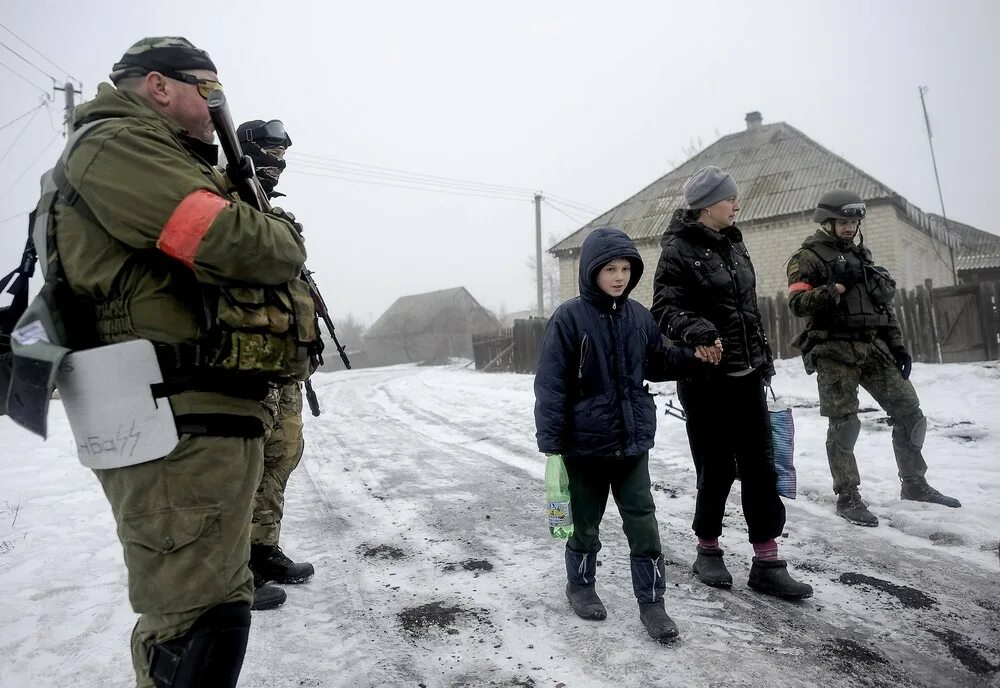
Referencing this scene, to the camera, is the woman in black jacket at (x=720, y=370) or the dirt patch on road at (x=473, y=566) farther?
the dirt patch on road at (x=473, y=566)

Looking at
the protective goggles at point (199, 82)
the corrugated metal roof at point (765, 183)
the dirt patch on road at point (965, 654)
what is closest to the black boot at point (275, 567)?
the protective goggles at point (199, 82)

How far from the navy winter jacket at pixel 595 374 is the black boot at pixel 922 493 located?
2.41 m

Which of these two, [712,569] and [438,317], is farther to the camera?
[438,317]

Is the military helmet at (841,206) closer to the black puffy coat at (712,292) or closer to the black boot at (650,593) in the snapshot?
the black puffy coat at (712,292)

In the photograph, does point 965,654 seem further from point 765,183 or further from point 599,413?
point 765,183

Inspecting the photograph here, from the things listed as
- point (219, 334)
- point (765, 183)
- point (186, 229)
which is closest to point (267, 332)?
point (219, 334)

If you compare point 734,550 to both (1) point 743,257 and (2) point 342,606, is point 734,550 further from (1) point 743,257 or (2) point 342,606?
(2) point 342,606

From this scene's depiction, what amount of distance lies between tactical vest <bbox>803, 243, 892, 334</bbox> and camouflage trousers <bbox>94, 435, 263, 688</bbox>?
12.6 feet

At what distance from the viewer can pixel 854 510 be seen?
12.5 ft

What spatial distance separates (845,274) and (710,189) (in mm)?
1478

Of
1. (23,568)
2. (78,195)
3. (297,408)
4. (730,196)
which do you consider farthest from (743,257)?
(23,568)

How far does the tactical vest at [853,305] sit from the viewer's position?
4.05m

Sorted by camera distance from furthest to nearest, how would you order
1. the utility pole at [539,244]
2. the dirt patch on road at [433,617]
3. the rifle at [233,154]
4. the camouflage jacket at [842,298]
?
the utility pole at [539,244] → the camouflage jacket at [842,298] → the dirt patch on road at [433,617] → the rifle at [233,154]

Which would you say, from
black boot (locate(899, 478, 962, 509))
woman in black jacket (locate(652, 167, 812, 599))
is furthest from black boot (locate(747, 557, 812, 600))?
black boot (locate(899, 478, 962, 509))
